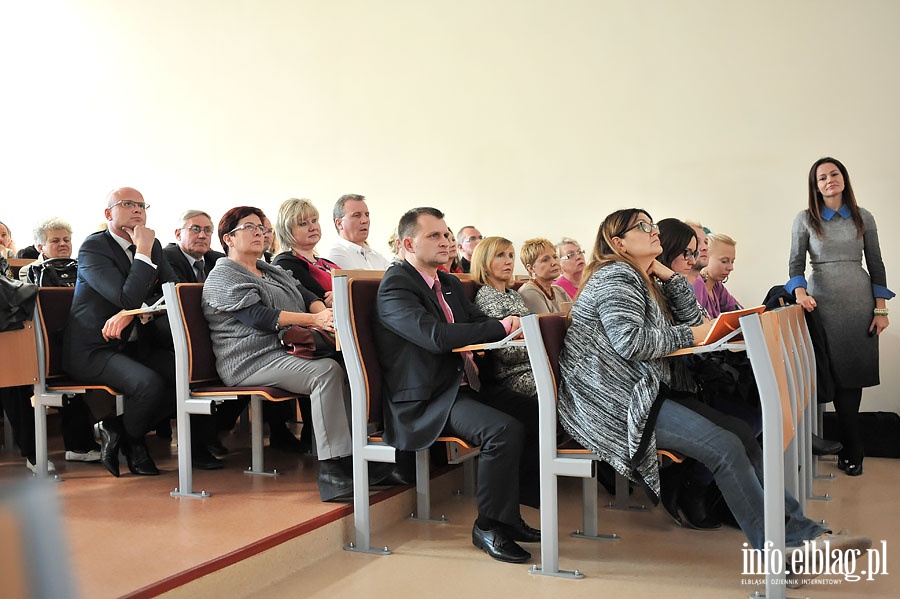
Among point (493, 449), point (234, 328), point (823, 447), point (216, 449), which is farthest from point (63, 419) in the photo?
point (823, 447)

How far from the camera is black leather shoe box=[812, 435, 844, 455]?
364 cm

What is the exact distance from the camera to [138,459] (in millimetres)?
3367

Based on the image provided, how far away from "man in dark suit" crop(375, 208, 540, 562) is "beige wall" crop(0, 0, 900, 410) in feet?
9.99

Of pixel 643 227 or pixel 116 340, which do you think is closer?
pixel 643 227

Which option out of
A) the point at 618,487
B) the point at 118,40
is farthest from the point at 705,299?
the point at 118,40

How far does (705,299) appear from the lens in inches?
151

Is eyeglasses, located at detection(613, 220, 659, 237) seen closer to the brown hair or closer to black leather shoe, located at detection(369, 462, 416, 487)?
the brown hair

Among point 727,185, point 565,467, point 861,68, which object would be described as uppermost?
point 861,68

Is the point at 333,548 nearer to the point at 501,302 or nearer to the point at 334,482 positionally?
the point at 334,482

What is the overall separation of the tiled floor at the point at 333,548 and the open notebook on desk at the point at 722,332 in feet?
Result: 2.21

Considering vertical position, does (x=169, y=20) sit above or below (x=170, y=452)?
above

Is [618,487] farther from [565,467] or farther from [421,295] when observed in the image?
[421,295]

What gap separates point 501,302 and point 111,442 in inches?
64.2

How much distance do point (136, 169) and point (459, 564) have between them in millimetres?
5749
